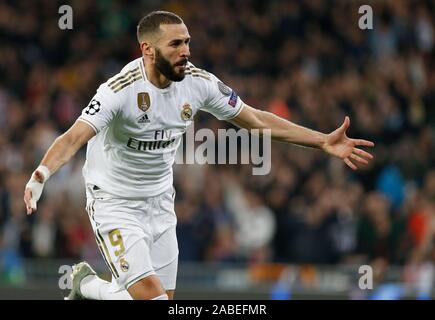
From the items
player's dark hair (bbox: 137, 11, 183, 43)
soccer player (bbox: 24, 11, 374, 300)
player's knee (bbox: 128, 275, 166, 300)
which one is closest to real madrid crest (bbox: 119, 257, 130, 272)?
soccer player (bbox: 24, 11, 374, 300)

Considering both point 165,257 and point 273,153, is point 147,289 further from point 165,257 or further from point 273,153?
point 273,153

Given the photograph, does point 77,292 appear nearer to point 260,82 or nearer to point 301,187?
point 301,187

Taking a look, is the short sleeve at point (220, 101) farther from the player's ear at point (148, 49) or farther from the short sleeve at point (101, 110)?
the short sleeve at point (101, 110)

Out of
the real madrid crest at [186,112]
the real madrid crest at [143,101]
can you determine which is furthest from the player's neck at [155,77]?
the real madrid crest at [186,112]

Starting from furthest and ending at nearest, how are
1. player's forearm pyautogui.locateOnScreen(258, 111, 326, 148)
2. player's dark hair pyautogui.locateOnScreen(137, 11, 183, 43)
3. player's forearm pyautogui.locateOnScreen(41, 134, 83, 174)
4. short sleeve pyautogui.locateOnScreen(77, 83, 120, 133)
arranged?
player's forearm pyautogui.locateOnScreen(258, 111, 326, 148)
player's dark hair pyautogui.locateOnScreen(137, 11, 183, 43)
short sleeve pyautogui.locateOnScreen(77, 83, 120, 133)
player's forearm pyautogui.locateOnScreen(41, 134, 83, 174)

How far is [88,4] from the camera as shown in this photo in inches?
739

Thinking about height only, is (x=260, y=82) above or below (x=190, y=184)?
above

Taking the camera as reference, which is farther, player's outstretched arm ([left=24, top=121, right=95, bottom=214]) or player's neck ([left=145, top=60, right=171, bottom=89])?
player's neck ([left=145, top=60, right=171, bottom=89])

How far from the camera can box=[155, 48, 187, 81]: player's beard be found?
758 centimetres

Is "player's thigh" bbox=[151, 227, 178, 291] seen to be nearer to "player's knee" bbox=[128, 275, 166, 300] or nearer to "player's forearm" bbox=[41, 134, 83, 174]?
"player's knee" bbox=[128, 275, 166, 300]

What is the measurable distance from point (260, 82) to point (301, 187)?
302cm
